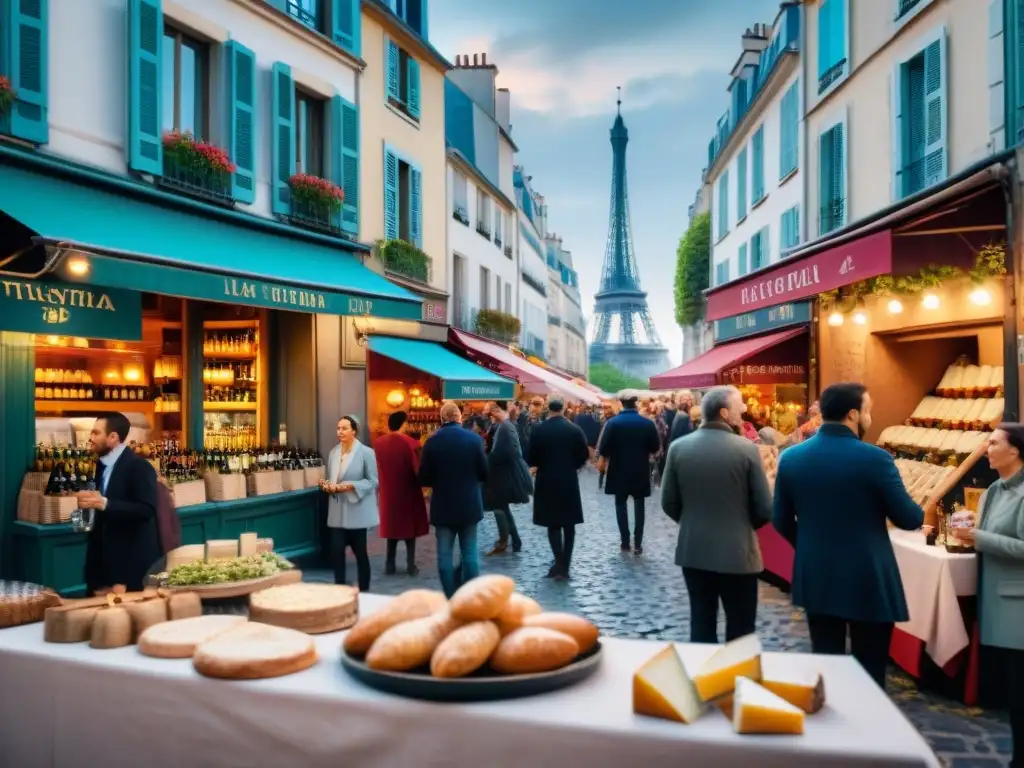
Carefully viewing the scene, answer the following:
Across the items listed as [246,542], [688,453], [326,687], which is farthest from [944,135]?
[326,687]

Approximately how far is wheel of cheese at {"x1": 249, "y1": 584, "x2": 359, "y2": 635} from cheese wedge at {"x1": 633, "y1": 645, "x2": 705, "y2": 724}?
4.20ft

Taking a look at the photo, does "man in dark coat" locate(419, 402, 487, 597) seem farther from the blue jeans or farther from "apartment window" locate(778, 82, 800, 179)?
"apartment window" locate(778, 82, 800, 179)

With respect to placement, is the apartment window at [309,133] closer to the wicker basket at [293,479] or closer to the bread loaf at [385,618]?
the wicker basket at [293,479]

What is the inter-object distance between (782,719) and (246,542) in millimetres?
2700

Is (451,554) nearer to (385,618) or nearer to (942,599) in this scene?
(942,599)

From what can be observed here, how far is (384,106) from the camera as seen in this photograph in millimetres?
14734

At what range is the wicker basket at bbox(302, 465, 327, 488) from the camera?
400 inches

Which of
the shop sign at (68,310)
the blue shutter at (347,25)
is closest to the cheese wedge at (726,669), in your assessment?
the shop sign at (68,310)

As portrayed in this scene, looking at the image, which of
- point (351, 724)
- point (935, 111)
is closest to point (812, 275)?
point (935, 111)

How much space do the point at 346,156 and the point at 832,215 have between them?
8201 mm

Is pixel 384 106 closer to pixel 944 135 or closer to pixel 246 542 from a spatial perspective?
pixel 944 135

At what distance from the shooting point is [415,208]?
16.0 m

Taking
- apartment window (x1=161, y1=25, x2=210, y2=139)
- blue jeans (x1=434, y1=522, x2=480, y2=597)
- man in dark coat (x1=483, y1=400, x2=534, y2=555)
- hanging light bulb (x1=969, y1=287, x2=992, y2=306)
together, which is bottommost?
blue jeans (x1=434, y1=522, x2=480, y2=597)

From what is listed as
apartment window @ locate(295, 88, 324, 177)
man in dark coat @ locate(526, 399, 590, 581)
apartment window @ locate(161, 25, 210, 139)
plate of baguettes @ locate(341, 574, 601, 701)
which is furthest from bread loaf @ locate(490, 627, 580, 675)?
apartment window @ locate(295, 88, 324, 177)
